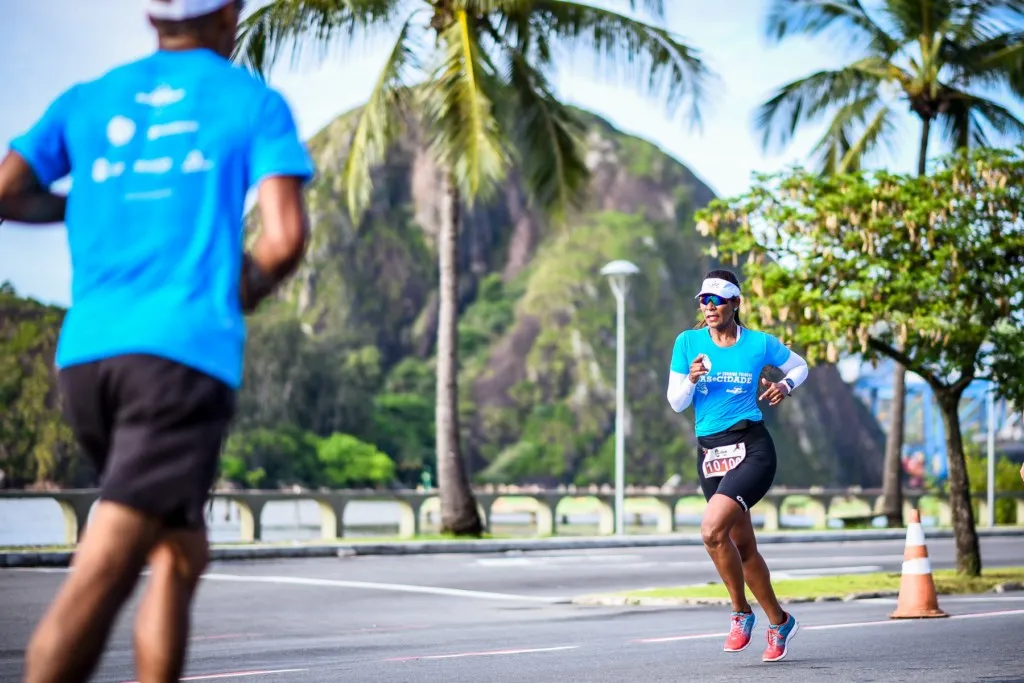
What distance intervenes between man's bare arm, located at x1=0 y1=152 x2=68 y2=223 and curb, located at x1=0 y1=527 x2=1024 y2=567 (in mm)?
15757

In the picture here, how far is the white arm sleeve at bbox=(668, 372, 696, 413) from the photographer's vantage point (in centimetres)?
750

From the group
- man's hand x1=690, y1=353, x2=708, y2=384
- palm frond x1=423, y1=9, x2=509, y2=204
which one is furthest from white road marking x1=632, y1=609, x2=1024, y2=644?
palm frond x1=423, y1=9, x2=509, y2=204

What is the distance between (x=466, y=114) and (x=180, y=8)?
19.2 metres

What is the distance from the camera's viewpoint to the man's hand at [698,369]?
7.41 meters

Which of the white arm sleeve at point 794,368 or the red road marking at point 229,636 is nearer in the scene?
the white arm sleeve at point 794,368

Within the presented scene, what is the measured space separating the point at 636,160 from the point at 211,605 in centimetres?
14101

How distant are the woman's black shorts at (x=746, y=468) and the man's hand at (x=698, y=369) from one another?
0.37 m

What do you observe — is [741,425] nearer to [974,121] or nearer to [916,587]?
[916,587]

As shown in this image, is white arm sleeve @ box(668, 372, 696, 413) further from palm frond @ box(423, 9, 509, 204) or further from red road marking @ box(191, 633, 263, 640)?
palm frond @ box(423, 9, 509, 204)

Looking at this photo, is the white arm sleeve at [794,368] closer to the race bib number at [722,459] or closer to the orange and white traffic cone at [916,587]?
the race bib number at [722,459]

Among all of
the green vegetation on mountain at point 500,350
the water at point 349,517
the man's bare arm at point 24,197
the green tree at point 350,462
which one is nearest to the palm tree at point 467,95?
the man's bare arm at point 24,197

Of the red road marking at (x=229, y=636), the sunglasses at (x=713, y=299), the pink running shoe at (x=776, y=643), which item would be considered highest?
the sunglasses at (x=713, y=299)

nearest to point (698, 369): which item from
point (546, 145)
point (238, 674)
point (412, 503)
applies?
point (238, 674)

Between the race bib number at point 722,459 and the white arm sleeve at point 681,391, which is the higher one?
the white arm sleeve at point 681,391
